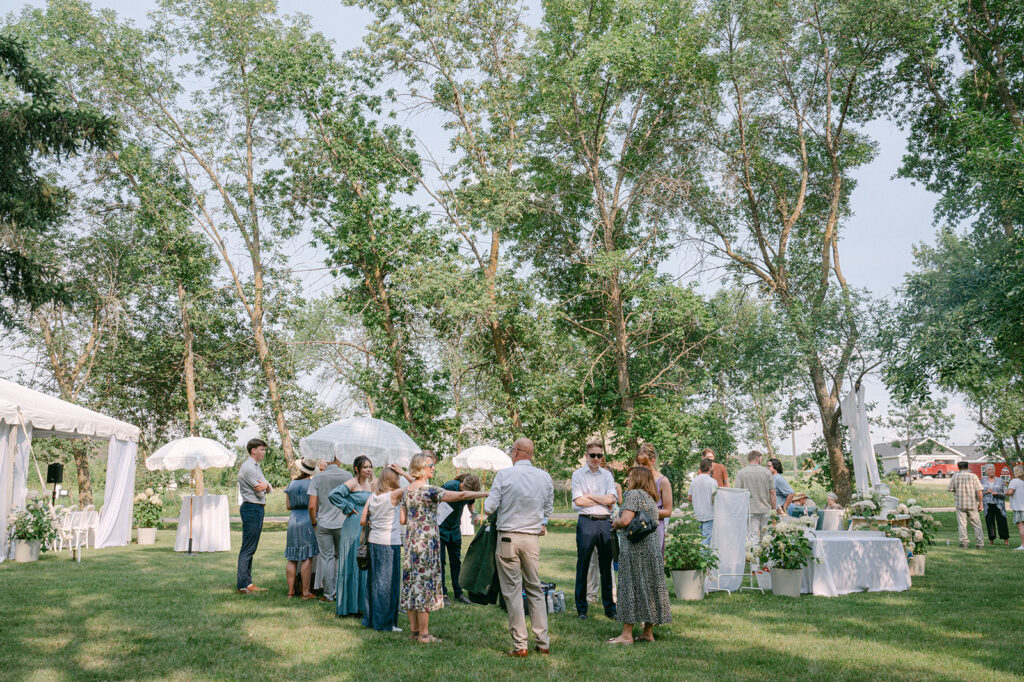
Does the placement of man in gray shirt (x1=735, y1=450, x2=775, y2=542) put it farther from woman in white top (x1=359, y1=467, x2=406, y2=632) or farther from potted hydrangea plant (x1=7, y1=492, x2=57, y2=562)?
potted hydrangea plant (x1=7, y1=492, x2=57, y2=562)

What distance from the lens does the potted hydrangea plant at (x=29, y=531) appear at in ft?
46.3

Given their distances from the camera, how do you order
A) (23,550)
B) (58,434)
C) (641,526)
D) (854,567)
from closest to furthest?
1. (641,526)
2. (854,567)
3. (23,550)
4. (58,434)

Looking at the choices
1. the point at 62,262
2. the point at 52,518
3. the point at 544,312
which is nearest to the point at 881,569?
the point at 544,312

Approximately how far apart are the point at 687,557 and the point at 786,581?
4.32ft

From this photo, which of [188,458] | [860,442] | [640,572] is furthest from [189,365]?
[640,572]

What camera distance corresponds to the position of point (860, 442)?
13.9m

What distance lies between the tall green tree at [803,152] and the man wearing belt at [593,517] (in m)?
14.9

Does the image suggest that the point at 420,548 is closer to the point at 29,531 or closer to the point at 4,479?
the point at 4,479

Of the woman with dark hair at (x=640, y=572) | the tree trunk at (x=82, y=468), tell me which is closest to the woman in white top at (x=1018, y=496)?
the woman with dark hair at (x=640, y=572)

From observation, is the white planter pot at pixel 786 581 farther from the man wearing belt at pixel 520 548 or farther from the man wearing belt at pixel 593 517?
the man wearing belt at pixel 520 548

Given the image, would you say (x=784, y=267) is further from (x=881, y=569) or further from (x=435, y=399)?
(x=881, y=569)

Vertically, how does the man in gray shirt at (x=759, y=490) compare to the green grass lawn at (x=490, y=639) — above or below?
above

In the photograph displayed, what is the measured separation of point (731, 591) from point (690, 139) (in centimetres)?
1688

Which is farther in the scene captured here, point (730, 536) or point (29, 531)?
point (29, 531)
